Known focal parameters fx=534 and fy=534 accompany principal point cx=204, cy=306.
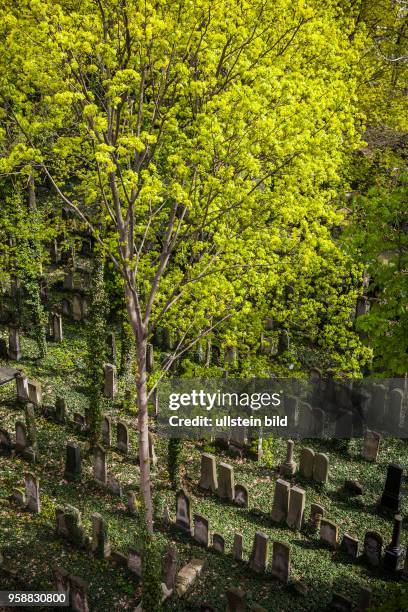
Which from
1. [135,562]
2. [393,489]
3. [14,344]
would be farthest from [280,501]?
[14,344]

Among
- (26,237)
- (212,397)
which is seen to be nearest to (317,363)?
(212,397)

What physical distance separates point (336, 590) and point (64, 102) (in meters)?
9.04

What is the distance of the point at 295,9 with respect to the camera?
12.2 metres

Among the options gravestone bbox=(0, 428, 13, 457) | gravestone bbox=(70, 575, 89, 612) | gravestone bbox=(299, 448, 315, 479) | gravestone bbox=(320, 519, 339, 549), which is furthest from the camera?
gravestone bbox=(299, 448, 315, 479)

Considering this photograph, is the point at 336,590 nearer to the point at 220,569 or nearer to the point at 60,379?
the point at 220,569

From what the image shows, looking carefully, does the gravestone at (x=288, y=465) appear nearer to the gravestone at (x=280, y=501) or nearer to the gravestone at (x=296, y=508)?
the gravestone at (x=280, y=501)

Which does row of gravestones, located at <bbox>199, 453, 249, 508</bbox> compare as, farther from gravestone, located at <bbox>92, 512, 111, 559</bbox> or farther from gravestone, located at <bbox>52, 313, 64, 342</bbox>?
gravestone, located at <bbox>52, 313, 64, 342</bbox>

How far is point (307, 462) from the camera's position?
12.2 metres

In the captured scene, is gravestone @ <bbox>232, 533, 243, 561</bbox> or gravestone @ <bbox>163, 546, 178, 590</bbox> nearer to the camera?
gravestone @ <bbox>163, 546, 178, 590</bbox>

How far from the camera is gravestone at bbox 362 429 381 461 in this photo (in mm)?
12711

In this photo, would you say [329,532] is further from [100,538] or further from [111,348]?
[111,348]

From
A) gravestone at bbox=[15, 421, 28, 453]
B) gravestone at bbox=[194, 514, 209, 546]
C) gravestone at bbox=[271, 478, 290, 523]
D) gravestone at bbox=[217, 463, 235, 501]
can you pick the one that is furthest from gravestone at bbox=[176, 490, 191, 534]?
gravestone at bbox=[15, 421, 28, 453]

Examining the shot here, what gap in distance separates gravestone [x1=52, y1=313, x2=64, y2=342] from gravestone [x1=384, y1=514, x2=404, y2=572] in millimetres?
11051

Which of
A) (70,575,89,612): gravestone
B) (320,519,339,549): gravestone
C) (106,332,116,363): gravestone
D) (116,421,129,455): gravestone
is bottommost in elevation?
(70,575,89,612): gravestone
